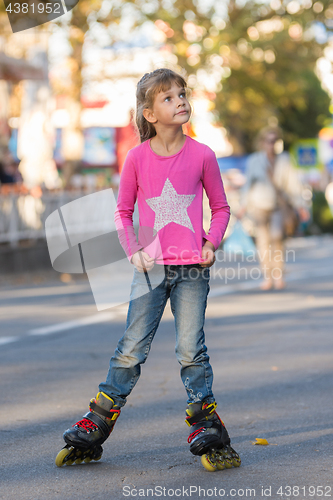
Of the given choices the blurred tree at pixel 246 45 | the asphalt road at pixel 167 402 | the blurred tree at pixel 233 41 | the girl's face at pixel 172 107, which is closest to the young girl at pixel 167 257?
the girl's face at pixel 172 107

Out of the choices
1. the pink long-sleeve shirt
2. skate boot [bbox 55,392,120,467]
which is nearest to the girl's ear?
the pink long-sleeve shirt

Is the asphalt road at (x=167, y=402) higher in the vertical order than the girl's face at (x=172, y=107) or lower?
lower

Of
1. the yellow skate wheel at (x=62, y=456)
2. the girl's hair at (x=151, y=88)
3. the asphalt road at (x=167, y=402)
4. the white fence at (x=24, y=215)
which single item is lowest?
the asphalt road at (x=167, y=402)

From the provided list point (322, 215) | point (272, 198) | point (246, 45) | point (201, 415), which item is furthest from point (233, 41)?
point (201, 415)

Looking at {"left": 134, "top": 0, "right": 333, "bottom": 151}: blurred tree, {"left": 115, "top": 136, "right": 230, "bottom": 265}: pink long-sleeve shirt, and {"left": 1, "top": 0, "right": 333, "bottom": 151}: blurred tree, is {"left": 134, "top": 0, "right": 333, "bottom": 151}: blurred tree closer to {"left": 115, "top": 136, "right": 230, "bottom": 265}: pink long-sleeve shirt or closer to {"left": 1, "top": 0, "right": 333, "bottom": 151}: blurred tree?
Answer: {"left": 1, "top": 0, "right": 333, "bottom": 151}: blurred tree

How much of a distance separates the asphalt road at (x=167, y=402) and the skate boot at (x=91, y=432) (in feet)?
0.20

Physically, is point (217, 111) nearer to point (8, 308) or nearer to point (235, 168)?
point (235, 168)

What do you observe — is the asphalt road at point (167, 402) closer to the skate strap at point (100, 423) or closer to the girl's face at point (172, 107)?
the skate strap at point (100, 423)

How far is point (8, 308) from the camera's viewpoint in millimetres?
10109

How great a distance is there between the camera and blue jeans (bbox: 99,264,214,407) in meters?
3.97

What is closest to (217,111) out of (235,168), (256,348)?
(235,168)

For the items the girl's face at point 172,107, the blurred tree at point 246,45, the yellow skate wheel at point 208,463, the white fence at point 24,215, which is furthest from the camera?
the blurred tree at point 246,45

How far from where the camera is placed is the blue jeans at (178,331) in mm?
3975

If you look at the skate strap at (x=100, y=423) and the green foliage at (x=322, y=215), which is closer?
the skate strap at (x=100, y=423)
